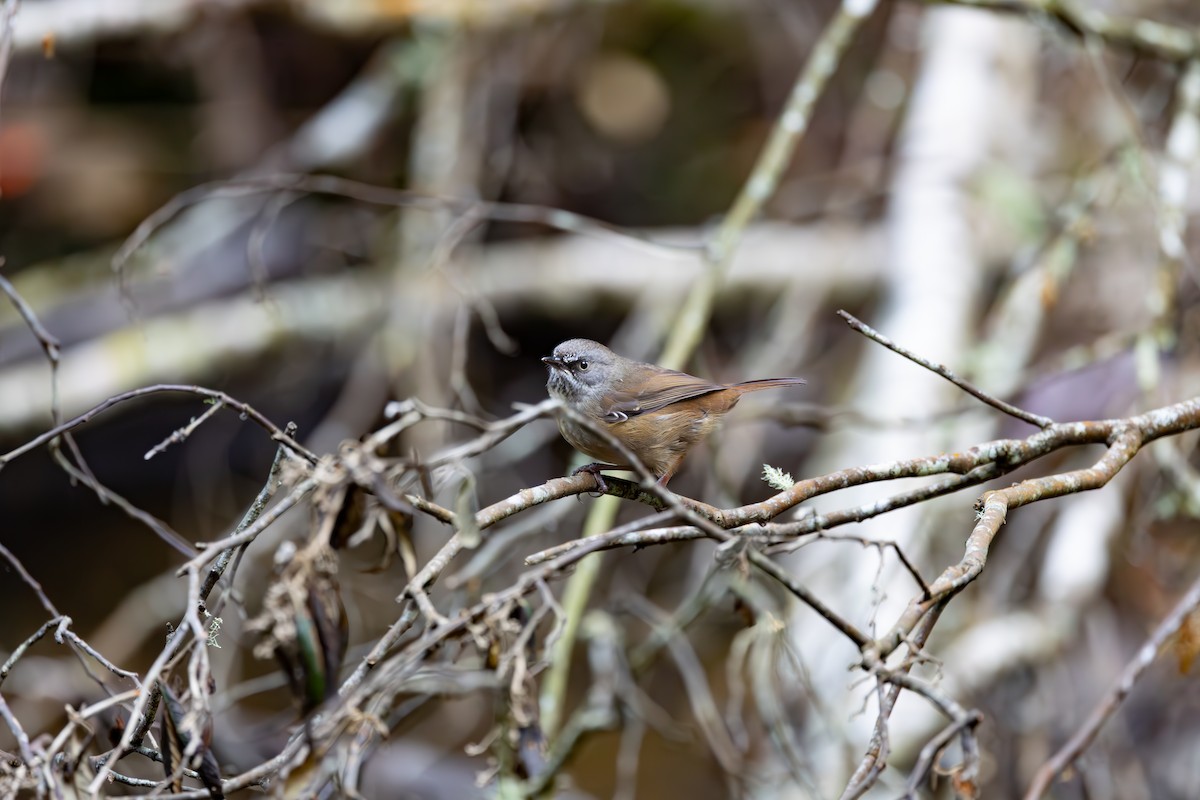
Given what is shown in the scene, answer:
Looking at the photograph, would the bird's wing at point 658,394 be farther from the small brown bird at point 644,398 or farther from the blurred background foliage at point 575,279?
the blurred background foliage at point 575,279

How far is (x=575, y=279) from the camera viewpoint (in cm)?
768

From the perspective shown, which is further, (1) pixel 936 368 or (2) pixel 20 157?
(2) pixel 20 157

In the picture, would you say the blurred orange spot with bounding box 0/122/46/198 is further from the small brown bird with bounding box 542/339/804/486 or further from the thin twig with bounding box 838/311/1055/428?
the thin twig with bounding box 838/311/1055/428

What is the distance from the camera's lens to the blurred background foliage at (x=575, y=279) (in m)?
5.57

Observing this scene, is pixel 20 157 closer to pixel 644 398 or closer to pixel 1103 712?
pixel 644 398

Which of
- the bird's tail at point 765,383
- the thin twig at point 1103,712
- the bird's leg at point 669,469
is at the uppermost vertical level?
the bird's tail at point 765,383

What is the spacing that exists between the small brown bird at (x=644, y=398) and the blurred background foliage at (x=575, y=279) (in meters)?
0.69

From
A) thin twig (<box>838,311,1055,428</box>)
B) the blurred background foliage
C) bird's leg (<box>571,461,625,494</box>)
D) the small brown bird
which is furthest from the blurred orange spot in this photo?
thin twig (<box>838,311,1055,428</box>)

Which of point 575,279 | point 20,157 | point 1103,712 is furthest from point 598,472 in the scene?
point 20,157

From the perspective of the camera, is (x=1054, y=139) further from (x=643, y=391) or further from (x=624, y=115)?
(x=643, y=391)

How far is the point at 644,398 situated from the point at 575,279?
373cm

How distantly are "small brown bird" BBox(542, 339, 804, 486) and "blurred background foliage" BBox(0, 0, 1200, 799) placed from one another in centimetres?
69

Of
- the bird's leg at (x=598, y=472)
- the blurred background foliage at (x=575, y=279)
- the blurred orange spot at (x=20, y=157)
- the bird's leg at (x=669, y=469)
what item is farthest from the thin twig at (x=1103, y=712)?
the blurred orange spot at (x=20, y=157)

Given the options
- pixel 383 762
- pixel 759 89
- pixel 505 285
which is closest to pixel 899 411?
pixel 505 285
